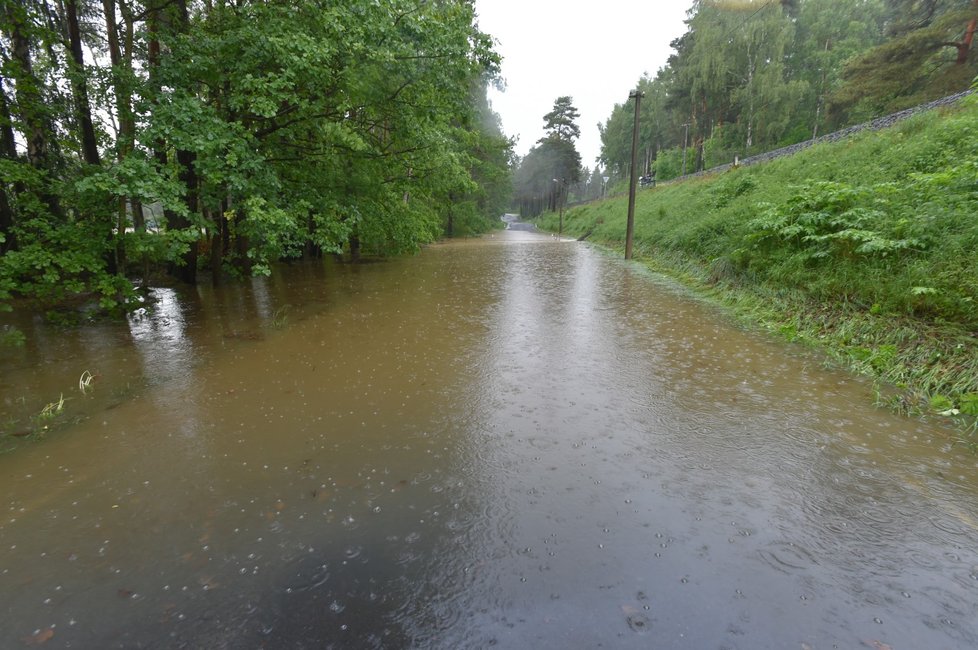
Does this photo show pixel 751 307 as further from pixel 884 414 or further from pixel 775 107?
pixel 775 107

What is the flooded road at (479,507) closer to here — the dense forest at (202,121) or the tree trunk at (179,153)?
the dense forest at (202,121)

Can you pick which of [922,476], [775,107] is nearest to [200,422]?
[922,476]

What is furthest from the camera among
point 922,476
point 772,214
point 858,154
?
point 858,154

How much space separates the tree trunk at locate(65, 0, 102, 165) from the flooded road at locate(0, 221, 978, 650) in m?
4.72

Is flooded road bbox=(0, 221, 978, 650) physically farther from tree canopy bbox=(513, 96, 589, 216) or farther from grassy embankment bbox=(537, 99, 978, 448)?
tree canopy bbox=(513, 96, 589, 216)

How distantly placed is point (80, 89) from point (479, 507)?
977cm

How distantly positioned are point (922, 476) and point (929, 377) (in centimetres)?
210

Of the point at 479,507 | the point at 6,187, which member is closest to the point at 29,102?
the point at 6,187

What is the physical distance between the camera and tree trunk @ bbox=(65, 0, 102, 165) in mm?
7160

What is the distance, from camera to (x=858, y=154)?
11.2 meters

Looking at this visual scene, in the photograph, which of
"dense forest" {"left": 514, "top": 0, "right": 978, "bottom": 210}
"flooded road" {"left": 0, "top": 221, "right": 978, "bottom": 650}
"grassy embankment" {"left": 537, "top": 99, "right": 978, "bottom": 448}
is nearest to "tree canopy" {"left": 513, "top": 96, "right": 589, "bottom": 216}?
"dense forest" {"left": 514, "top": 0, "right": 978, "bottom": 210}

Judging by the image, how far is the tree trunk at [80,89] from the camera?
716 cm

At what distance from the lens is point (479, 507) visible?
293cm

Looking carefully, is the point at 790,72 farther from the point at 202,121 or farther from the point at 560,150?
the point at 202,121
